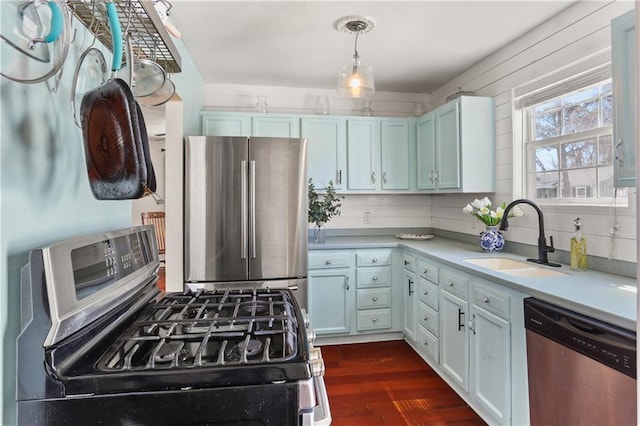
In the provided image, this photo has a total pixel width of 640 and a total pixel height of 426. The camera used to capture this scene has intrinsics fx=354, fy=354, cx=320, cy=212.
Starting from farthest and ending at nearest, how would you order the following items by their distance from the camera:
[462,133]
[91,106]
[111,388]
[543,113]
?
[462,133]
[543,113]
[91,106]
[111,388]

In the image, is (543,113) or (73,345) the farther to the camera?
(543,113)

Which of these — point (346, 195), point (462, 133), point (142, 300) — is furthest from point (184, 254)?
point (462, 133)

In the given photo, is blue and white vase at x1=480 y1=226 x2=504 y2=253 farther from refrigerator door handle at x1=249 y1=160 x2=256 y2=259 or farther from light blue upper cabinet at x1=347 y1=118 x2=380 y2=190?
refrigerator door handle at x1=249 y1=160 x2=256 y2=259

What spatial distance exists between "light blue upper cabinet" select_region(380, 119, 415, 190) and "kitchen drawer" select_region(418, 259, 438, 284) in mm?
1052

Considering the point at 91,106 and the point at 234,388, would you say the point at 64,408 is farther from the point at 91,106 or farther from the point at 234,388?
the point at 91,106

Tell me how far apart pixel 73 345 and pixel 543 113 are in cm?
289

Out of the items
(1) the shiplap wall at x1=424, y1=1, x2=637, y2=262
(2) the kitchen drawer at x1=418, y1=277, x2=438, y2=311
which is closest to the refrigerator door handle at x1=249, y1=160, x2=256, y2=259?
(2) the kitchen drawer at x1=418, y1=277, x2=438, y2=311

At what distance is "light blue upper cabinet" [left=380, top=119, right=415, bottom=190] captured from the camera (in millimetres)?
3568

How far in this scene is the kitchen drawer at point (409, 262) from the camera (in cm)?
295

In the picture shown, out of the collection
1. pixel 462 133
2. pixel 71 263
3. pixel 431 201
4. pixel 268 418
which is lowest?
pixel 268 418

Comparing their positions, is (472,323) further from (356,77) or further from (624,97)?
(356,77)

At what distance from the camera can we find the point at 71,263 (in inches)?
30.4

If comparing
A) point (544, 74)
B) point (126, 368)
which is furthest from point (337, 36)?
point (126, 368)

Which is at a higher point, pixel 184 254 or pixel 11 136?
pixel 11 136
